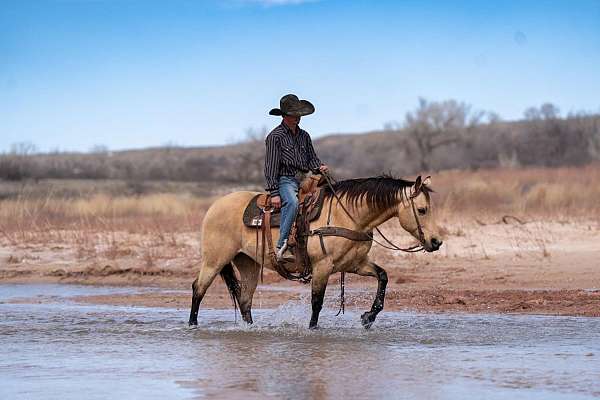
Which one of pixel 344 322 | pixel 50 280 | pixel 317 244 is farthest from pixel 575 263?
pixel 50 280

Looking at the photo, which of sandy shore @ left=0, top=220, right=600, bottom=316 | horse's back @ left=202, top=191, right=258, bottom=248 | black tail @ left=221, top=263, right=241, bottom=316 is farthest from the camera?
sandy shore @ left=0, top=220, right=600, bottom=316

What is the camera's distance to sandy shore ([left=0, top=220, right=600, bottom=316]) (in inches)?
571

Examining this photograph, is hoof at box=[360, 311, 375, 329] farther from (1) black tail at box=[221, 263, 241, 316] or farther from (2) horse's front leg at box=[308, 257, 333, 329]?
(1) black tail at box=[221, 263, 241, 316]

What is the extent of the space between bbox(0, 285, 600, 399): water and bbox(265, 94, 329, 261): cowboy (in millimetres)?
1242

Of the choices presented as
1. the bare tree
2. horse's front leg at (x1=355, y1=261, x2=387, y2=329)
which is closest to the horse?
horse's front leg at (x1=355, y1=261, x2=387, y2=329)

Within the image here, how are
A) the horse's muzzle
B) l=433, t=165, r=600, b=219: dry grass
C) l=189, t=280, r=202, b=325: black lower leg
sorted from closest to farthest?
the horse's muzzle, l=189, t=280, r=202, b=325: black lower leg, l=433, t=165, r=600, b=219: dry grass

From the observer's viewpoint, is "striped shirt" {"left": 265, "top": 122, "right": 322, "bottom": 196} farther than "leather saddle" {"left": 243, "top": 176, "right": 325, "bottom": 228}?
No

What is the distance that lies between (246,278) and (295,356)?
110 inches

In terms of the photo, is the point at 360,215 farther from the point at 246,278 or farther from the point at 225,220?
the point at 246,278

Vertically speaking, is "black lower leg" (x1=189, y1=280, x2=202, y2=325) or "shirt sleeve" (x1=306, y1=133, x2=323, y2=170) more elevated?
"shirt sleeve" (x1=306, y1=133, x2=323, y2=170)

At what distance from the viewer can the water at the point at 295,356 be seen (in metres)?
8.23

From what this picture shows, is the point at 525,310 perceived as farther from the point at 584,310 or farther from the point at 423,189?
the point at 423,189

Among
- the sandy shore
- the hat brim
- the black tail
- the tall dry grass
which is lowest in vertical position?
the sandy shore

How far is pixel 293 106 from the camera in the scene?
38.2ft
